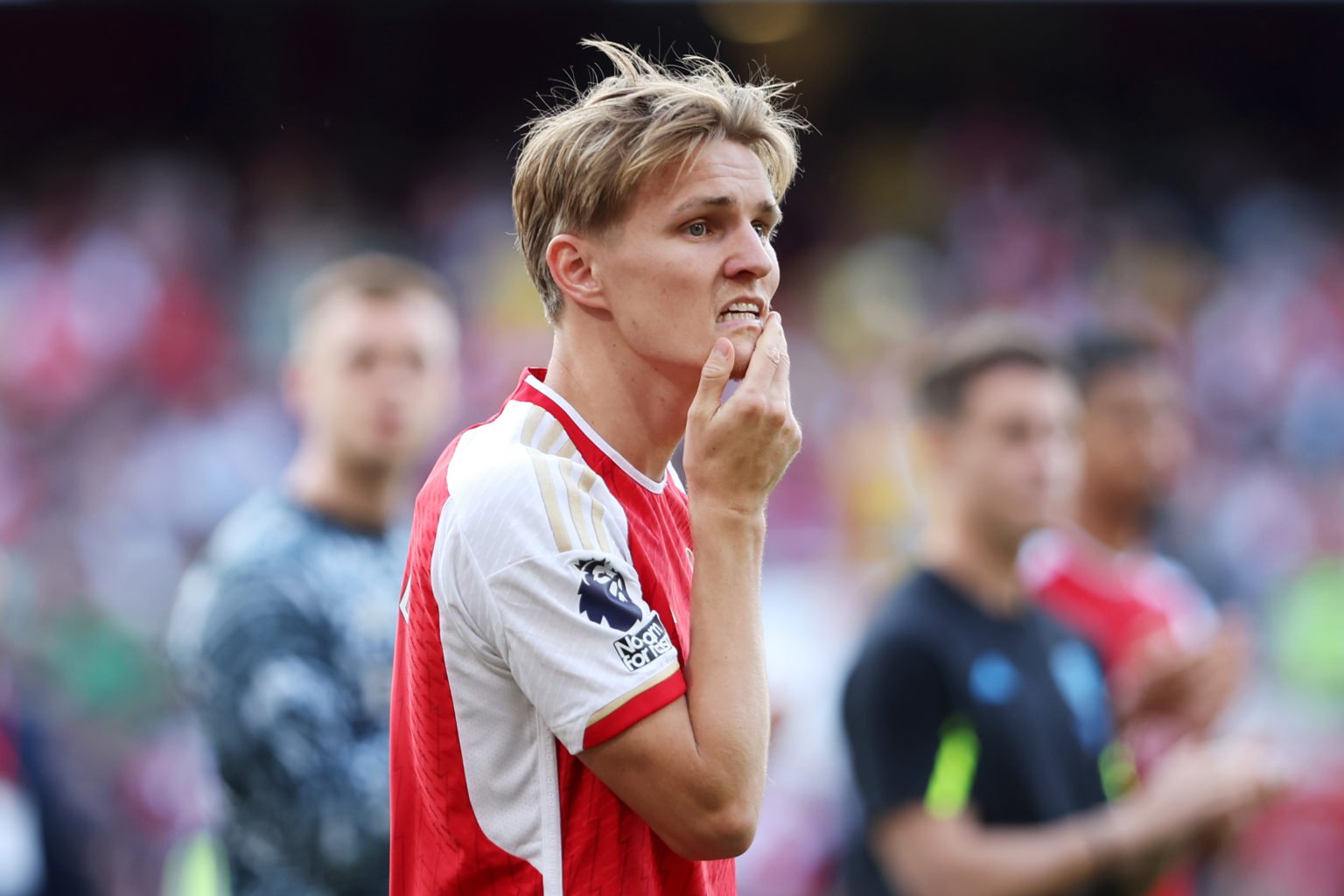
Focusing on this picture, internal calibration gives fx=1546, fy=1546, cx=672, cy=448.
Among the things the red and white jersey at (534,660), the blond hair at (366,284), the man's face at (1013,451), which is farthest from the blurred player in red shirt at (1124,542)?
the red and white jersey at (534,660)

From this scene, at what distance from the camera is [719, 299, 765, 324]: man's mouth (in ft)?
7.71

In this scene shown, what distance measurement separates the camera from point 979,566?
15.5 ft

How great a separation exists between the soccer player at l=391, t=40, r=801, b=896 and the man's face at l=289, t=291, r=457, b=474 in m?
2.26

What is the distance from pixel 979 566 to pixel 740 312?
2.57m

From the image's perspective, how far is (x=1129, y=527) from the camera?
21.4 feet

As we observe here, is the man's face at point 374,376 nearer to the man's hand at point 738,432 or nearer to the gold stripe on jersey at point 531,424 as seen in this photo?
the gold stripe on jersey at point 531,424

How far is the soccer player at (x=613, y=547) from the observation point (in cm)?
212

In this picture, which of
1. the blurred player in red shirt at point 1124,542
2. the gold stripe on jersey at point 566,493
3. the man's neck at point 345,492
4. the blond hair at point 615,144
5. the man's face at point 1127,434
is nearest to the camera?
the gold stripe on jersey at point 566,493

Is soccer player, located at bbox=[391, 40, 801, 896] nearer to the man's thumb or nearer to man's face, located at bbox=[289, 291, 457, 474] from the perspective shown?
the man's thumb

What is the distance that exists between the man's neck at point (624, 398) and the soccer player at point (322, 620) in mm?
2004

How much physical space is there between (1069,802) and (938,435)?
126cm

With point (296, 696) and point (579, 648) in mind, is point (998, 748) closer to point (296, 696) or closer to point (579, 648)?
A: point (296, 696)

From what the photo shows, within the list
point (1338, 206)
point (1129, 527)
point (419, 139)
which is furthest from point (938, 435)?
point (1338, 206)

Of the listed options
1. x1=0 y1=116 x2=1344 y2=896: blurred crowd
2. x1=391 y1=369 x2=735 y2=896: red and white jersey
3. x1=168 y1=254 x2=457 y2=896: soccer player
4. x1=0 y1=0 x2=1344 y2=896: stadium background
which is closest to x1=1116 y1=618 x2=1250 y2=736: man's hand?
x1=168 y1=254 x2=457 y2=896: soccer player
